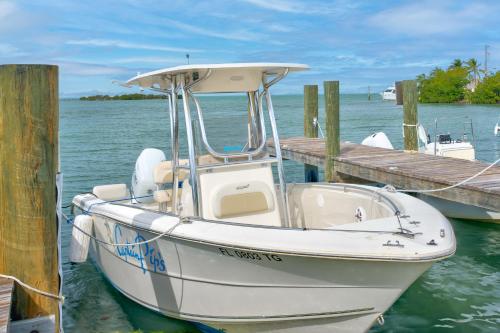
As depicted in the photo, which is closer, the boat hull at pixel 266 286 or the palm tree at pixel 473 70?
the boat hull at pixel 266 286

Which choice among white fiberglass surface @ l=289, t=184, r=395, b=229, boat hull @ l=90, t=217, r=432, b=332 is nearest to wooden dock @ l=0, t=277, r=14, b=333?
boat hull @ l=90, t=217, r=432, b=332

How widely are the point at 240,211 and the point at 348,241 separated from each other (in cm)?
168

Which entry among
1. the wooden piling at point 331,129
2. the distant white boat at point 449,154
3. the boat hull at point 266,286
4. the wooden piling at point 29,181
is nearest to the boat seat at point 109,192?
the boat hull at point 266,286

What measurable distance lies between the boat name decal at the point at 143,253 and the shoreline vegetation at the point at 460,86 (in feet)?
222

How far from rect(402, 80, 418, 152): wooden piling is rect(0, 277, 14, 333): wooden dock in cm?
859

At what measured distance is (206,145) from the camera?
18.9ft

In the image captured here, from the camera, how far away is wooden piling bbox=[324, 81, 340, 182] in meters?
9.85

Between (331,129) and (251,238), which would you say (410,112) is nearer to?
(331,129)

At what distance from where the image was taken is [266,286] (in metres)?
4.69

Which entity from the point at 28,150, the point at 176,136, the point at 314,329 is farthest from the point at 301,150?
the point at 28,150

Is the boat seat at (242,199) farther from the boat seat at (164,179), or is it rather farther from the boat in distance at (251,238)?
the boat seat at (164,179)

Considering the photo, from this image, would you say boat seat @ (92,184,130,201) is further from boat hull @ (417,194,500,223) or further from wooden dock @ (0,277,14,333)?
boat hull @ (417,194,500,223)

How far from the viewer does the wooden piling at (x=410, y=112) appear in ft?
34.0

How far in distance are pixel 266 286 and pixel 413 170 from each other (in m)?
4.32
